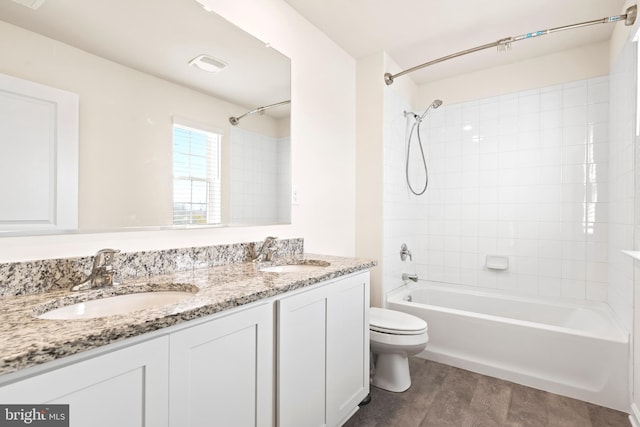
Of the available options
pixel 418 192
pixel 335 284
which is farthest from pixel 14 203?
pixel 418 192

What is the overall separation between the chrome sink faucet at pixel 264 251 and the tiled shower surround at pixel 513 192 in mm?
1212

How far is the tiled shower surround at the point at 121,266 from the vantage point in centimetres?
98

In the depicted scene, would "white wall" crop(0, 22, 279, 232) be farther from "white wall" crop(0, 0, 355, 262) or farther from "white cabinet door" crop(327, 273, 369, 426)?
"white cabinet door" crop(327, 273, 369, 426)

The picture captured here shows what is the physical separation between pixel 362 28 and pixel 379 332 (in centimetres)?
Answer: 208

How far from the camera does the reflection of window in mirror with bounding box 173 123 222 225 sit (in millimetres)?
1463

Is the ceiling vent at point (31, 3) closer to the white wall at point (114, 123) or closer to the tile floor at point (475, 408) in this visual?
the white wall at point (114, 123)

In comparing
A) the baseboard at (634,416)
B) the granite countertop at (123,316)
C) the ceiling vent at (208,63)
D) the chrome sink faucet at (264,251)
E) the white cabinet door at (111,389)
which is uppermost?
the ceiling vent at (208,63)

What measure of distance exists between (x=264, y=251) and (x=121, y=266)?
735mm

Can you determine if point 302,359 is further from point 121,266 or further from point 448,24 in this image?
point 448,24

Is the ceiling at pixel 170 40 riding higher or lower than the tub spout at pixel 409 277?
higher

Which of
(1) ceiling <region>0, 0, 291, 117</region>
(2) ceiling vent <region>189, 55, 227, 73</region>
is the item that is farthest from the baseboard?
(2) ceiling vent <region>189, 55, 227, 73</region>

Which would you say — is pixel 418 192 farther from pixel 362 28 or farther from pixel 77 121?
pixel 77 121

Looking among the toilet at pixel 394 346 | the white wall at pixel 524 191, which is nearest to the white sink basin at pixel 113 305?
the toilet at pixel 394 346

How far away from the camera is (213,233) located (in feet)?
5.35
